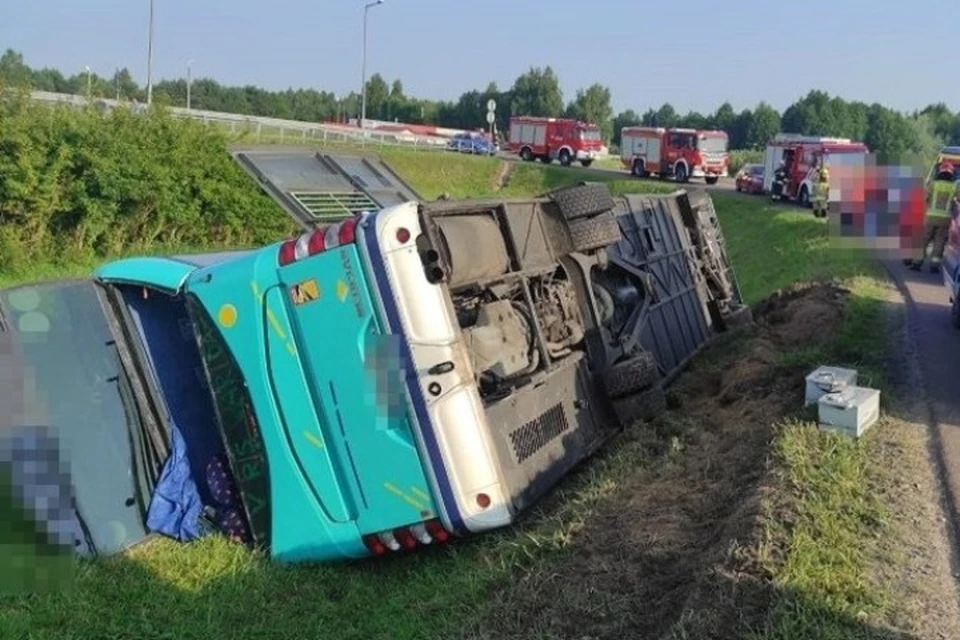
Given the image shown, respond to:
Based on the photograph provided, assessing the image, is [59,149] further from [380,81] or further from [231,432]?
[380,81]

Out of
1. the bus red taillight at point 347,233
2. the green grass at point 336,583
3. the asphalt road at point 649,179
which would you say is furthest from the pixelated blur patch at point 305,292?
the asphalt road at point 649,179

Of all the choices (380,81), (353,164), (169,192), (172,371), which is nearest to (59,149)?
(169,192)

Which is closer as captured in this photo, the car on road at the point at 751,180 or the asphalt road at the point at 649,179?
the car on road at the point at 751,180

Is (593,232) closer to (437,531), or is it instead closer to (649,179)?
(437,531)

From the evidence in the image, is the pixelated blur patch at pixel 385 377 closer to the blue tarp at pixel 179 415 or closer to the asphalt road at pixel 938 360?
the blue tarp at pixel 179 415

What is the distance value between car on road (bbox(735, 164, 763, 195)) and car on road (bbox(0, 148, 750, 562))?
1098 inches

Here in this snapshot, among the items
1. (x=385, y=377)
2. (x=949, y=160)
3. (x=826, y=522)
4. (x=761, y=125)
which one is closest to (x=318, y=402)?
(x=385, y=377)

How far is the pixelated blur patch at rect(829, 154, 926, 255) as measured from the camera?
23.2ft

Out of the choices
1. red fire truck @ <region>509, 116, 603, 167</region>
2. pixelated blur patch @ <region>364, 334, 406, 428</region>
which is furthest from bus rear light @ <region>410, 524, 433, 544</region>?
red fire truck @ <region>509, 116, 603, 167</region>

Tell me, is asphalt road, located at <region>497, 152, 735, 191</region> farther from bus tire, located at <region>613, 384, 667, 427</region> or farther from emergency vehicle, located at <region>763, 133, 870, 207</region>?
bus tire, located at <region>613, 384, 667, 427</region>

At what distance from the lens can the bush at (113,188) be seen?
15.1 m

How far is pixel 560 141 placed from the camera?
1769 inches

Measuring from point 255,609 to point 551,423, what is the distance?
1925 millimetres

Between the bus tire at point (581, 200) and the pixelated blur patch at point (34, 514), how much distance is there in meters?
3.42
